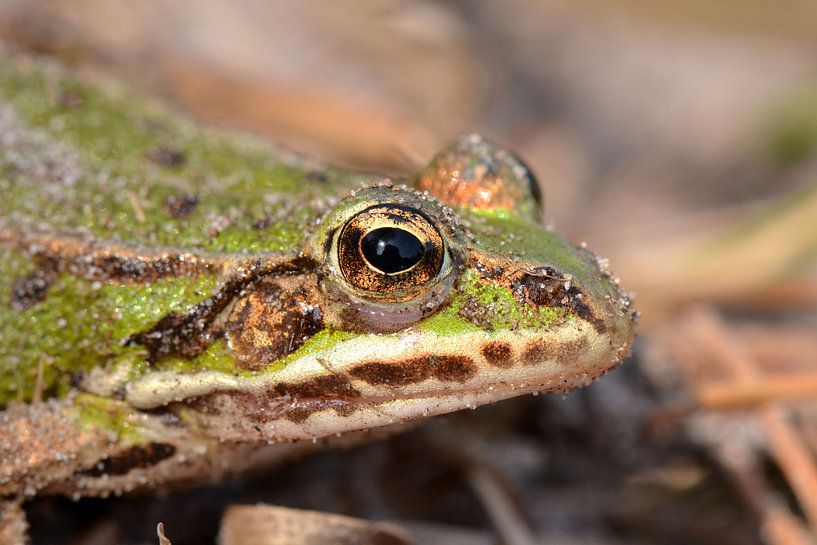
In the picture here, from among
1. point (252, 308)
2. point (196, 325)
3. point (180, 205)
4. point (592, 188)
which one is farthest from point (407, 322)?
point (592, 188)

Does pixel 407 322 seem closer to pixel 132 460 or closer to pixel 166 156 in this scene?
pixel 132 460

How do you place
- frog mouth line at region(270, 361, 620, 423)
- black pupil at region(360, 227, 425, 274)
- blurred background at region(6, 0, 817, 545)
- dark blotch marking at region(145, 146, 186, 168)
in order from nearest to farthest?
black pupil at region(360, 227, 425, 274) → frog mouth line at region(270, 361, 620, 423) → dark blotch marking at region(145, 146, 186, 168) → blurred background at region(6, 0, 817, 545)

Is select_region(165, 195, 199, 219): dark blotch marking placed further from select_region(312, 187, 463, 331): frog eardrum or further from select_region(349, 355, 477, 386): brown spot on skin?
select_region(349, 355, 477, 386): brown spot on skin

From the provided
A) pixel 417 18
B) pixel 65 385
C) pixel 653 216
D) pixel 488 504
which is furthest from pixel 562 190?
pixel 65 385

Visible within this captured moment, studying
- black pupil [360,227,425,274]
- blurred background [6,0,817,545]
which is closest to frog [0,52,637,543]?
black pupil [360,227,425,274]

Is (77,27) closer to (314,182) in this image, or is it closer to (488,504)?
(314,182)

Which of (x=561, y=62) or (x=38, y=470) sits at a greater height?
(x=561, y=62)
